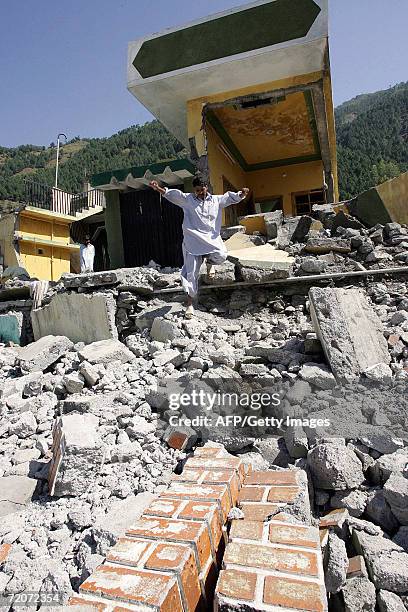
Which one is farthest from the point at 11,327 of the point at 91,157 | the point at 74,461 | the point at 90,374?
the point at 91,157

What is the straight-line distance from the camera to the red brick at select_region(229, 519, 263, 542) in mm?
1397

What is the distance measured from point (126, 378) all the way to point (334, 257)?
115 inches

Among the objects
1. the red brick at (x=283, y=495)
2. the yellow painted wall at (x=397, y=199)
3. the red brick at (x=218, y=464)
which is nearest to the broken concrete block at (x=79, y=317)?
the red brick at (x=218, y=464)

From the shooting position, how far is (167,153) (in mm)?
55969

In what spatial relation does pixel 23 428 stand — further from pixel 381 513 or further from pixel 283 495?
pixel 381 513

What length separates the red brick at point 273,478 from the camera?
1.78 metres

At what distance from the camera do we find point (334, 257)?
4.69 metres

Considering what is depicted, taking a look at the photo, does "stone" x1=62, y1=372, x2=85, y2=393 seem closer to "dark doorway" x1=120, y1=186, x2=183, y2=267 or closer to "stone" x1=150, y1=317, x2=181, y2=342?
"stone" x1=150, y1=317, x2=181, y2=342

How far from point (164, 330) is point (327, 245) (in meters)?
2.36

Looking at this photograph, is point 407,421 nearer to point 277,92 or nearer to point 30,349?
point 30,349

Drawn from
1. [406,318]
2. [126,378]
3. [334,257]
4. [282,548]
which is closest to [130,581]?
[282,548]

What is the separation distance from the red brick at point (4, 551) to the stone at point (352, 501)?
1570 millimetres

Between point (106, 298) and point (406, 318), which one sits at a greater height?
point (106, 298)

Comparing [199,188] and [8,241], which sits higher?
[8,241]
